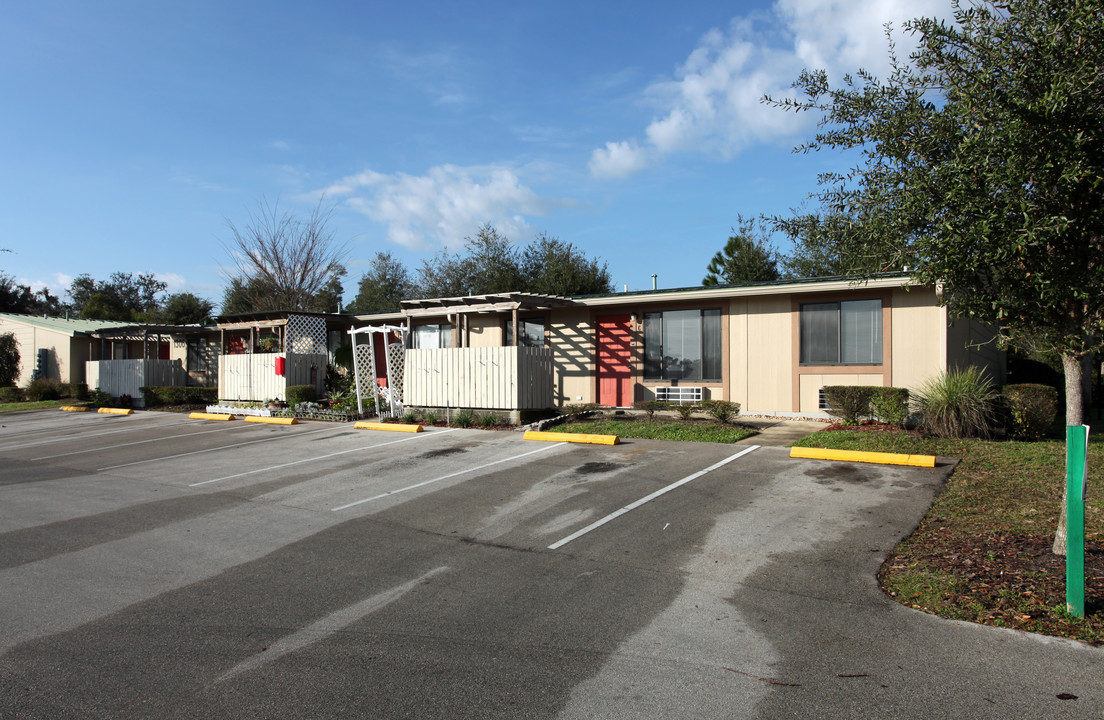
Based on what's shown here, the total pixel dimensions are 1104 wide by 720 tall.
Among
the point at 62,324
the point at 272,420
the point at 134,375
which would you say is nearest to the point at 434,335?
the point at 272,420

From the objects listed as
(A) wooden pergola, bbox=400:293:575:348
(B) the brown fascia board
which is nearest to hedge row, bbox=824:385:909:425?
(B) the brown fascia board

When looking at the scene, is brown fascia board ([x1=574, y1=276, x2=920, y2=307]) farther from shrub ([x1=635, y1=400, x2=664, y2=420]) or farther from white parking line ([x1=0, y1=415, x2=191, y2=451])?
white parking line ([x1=0, y1=415, x2=191, y2=451])

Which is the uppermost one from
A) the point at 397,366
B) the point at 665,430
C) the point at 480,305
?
the point at 480,305

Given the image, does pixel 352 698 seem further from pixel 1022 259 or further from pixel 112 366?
pixel 112 366

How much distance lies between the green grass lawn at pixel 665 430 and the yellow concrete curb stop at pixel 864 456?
1575 millimetres

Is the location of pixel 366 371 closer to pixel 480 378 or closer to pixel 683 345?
pixel 480 378

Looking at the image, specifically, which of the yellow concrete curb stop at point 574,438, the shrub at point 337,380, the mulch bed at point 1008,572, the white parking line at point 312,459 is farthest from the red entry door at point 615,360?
the mulch bed at point 1008,572

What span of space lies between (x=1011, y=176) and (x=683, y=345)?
11.6 metres

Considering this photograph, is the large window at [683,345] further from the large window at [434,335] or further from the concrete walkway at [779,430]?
the large window at [434,335]

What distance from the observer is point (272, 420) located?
60.0 ft

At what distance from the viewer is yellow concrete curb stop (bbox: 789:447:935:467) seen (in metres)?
9.40

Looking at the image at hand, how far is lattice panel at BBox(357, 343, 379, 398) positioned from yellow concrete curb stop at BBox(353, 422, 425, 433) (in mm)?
2247

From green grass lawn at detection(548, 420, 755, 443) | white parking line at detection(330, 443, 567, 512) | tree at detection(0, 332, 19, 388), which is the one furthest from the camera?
tree at detection(0, 332, 19, 388)

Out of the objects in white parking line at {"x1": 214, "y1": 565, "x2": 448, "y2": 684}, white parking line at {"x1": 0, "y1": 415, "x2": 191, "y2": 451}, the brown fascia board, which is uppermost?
the brown fascia board
